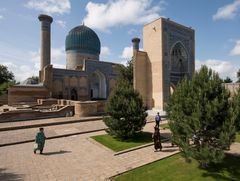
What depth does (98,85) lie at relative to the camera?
4447 centimetres

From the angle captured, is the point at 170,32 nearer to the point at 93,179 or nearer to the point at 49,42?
the point at 93,179

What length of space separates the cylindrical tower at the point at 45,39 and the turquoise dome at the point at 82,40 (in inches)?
257

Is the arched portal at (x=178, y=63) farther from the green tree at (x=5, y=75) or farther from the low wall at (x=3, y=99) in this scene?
the green tree at (x=5, y=75)

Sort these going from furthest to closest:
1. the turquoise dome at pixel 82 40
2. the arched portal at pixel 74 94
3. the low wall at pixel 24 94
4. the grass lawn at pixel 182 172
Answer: the turquoise dome at pixel 82 40 < the arched portal at pixel 74 94 < the low wall at pixel 24 94 < the grass lawn at pixel 182 172

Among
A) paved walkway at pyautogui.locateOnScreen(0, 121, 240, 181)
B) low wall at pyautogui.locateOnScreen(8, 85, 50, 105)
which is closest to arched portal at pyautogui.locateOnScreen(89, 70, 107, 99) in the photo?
low wall at pyautogui.locateOnScreen(8, 85, 50, 105)

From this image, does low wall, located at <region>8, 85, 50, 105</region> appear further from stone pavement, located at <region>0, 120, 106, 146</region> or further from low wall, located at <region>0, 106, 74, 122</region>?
stone pavement, located at <region>0, 120, 106, 146</region>

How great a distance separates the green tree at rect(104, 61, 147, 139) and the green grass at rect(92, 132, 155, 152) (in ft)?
1.28

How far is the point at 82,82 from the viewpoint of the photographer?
39094 millimetres

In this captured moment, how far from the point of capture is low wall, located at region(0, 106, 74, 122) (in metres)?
17.2

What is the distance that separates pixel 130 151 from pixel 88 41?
1563 inches

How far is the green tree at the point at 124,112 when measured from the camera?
10539 mm

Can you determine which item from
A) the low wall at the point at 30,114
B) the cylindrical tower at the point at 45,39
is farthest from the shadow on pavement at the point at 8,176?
the cylindrical tower at the point at 45,39

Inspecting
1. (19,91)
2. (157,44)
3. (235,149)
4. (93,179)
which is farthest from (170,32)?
(19,91)

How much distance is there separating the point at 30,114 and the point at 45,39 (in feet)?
82.3
